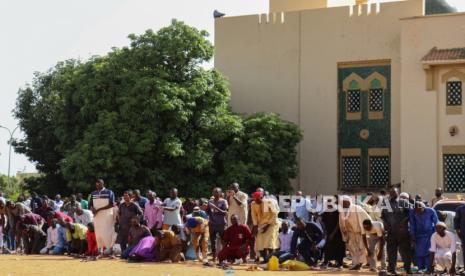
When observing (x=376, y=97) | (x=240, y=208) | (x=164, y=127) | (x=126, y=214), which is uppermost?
(x=376, y=97)

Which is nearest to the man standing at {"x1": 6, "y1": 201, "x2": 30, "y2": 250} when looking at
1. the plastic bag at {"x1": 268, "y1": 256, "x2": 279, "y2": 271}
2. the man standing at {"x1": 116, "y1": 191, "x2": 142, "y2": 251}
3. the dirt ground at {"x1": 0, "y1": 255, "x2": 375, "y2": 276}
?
the dirt ground at {"x1": 0, "y1": 255, "x2": 375, "y2": 276}

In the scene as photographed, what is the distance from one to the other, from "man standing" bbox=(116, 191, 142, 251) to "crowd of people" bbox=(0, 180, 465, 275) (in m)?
0.02

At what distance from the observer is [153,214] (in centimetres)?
2253

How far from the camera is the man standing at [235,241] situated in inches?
795

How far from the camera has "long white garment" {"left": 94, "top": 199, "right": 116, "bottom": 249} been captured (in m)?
21.9

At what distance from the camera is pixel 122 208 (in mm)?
22016

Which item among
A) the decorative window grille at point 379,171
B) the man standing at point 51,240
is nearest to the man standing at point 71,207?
the man standing at point 51,240

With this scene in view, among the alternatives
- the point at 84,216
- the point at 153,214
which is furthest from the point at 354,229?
the point at 84,216

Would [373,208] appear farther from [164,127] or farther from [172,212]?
[164,127]

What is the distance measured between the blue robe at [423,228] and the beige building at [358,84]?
1823 cm

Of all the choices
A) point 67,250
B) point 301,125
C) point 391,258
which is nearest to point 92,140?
point 301,125

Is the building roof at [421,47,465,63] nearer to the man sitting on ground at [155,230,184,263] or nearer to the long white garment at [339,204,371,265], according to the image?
the long white garment at [339,204,371,265]

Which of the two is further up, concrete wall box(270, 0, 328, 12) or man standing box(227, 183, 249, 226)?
concrete wall box(270, 0, 328, 12)

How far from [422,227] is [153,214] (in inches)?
271
